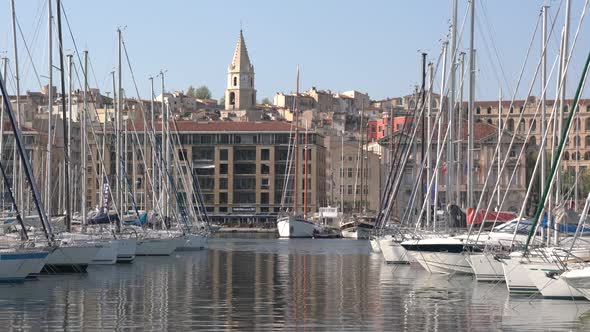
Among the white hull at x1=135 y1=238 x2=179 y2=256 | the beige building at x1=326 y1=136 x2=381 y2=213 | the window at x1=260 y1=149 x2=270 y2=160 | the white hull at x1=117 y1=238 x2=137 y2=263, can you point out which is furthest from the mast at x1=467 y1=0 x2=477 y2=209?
the window at x1=260 y1=149 x2=270 y2=160

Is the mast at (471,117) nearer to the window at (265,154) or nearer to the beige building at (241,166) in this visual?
the beige building at (241,166)

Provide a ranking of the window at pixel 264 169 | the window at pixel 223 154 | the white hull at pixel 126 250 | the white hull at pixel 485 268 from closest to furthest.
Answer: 1. the white hull at pixel 485 268
2. the white hull at pixel 126 250
3. the window at pixel 264 169
4. the window at pixel 223 154

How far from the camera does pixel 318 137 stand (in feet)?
528

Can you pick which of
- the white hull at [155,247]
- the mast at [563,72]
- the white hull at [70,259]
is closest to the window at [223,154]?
the white hull at [155,247]

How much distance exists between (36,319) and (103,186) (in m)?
38.9

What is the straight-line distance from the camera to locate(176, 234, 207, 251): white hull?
74.3 metres

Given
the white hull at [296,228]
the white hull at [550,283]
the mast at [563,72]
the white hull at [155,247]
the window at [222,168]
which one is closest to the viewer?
the white hull at [550,283]

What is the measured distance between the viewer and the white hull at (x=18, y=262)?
3922cm

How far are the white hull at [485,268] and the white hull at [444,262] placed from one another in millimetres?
2423

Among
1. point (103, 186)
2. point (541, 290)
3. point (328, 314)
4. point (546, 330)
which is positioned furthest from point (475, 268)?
point (103, 186)

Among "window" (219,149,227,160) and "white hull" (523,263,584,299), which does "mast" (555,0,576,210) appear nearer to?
"white hull" (523,263,584,299)

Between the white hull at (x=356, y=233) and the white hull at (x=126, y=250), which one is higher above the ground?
the white hull at (x=126, y=250)

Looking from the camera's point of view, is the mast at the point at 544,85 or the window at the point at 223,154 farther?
the window at the point at 223,154

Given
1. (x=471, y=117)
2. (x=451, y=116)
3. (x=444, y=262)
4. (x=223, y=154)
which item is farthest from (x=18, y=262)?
(x=223, y=154)
